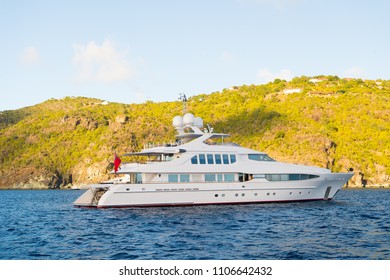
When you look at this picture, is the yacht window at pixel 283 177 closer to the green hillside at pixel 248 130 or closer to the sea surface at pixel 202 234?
the sea surface at pixel 202 234

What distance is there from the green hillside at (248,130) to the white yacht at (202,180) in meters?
58.1

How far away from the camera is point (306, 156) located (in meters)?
96.6

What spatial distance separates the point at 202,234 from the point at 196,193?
13283mm

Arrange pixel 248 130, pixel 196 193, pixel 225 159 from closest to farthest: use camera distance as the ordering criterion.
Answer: pixel 196 193
pixel 225 159
pixel 248 130

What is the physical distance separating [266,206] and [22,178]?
103 m

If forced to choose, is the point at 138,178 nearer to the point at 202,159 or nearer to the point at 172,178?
the point at 172,178

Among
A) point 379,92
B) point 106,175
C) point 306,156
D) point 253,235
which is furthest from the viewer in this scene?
point 379,92

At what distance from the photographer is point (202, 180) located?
37.9 m

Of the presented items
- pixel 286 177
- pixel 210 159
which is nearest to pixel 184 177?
pixel 210 159

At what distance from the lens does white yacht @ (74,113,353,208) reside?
36.8 m

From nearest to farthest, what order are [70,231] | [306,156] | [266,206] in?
[70,231], [266,206], [306,156]
